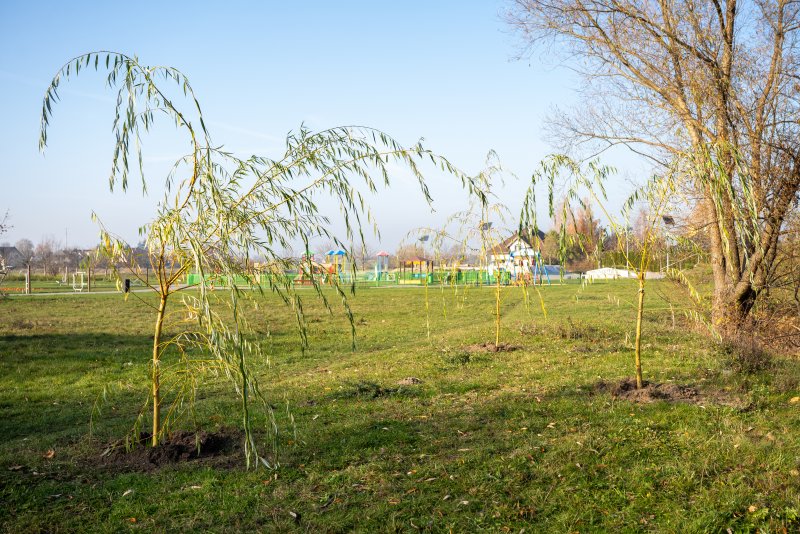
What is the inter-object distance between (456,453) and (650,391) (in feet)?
9.03

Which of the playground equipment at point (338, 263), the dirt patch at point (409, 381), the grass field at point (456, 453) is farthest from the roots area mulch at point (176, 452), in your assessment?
the dirt patch at point (409, 381)

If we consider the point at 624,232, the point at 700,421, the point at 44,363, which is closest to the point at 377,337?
the point at 44,363

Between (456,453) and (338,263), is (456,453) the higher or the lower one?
the lower one

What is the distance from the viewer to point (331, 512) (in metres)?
4.31

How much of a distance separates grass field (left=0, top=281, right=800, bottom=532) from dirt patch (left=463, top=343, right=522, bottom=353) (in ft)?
1.20

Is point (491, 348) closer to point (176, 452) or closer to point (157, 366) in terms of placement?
point (176, 452)

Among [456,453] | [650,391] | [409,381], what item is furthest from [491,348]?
[456,453]

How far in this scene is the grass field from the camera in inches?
167

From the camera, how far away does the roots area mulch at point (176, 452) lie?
5.35 m

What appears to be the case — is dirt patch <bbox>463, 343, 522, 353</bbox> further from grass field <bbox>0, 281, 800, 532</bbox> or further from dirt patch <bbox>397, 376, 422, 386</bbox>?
dirt patch <bbox>397, 376, 422, 386</bbox>

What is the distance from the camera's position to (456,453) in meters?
5.37

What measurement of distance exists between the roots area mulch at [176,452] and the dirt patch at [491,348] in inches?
237

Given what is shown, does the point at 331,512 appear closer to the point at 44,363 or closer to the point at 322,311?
the point at 44,363

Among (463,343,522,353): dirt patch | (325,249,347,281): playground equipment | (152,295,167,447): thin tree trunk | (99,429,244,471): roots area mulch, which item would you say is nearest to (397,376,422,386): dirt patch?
(325,249,347,281): playground equipment
